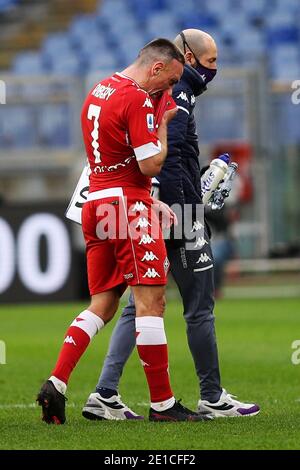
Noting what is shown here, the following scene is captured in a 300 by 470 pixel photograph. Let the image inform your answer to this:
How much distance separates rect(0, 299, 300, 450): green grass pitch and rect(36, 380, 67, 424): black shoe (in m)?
0.08

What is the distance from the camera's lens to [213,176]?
267 inches

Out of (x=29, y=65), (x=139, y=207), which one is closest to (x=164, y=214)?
(x=139, y=207)

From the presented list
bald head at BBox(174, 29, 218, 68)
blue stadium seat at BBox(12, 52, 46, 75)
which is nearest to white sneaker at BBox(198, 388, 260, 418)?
bald head at BBox(174, 29, 218, 68)

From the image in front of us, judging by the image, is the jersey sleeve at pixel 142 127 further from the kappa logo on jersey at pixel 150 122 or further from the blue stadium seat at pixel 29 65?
Answer: the blue stadium seat at pixel 29 65

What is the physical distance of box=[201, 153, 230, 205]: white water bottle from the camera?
6.75m

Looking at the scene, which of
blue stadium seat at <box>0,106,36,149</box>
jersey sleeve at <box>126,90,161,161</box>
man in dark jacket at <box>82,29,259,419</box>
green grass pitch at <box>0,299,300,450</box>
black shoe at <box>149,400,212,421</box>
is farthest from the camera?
blue stadium seat at <box>0,106,36,149</box>

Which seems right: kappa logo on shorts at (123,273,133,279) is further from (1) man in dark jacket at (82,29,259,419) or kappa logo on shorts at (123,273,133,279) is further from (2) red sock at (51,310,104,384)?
(1) man in dark jacket at (82,29,259,419)

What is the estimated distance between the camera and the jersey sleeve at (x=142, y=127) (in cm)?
595

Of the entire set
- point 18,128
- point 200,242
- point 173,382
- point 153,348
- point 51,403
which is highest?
point 18,128

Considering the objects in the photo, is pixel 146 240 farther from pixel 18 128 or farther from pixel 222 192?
pixel 18 128

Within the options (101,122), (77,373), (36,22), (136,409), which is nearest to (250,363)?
(77,373)

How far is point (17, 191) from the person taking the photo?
20.5m

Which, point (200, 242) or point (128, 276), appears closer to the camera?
point (128, 276)

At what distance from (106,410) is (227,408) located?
681 mm
